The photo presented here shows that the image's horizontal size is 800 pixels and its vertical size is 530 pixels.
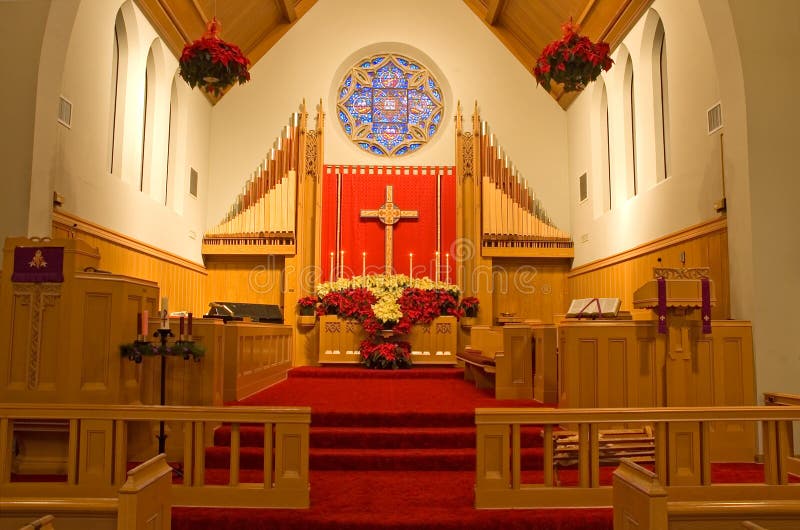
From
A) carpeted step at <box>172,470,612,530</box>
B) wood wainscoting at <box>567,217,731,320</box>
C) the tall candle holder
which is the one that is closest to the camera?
carpeted step at <box>172,470,612,530</box>

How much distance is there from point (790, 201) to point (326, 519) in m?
4.59

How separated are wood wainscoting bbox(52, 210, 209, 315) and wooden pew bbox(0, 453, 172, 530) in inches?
143

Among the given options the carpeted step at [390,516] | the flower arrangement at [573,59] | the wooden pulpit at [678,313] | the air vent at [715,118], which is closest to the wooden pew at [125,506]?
the carpeted step at [390,516]

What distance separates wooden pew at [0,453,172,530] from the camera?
234cm

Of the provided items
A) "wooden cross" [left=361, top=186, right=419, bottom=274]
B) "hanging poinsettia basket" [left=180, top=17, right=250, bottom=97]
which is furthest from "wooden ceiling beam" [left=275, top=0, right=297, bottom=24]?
"hanging poinsettia basket" [left=180, top=17, right=250, bottom=97]

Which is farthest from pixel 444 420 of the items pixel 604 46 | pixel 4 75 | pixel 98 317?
pixel 4 75

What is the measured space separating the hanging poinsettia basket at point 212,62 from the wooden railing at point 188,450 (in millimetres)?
4478

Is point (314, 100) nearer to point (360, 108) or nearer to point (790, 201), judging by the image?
point (360, 108)

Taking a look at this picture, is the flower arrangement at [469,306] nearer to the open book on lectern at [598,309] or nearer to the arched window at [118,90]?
the open book on lectern at [598,309]

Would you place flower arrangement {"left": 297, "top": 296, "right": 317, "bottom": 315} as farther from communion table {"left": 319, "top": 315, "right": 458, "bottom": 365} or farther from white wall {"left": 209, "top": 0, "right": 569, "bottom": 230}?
white wall {"left": 209, "top": 0, "right": 569, "bottom": 230}

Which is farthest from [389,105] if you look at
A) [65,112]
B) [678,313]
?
[678,313]

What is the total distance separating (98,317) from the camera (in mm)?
4473

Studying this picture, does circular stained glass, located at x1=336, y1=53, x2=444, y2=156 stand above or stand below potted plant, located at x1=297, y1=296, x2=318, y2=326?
above

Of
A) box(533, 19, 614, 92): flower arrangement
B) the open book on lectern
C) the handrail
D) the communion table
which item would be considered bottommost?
the handrail
